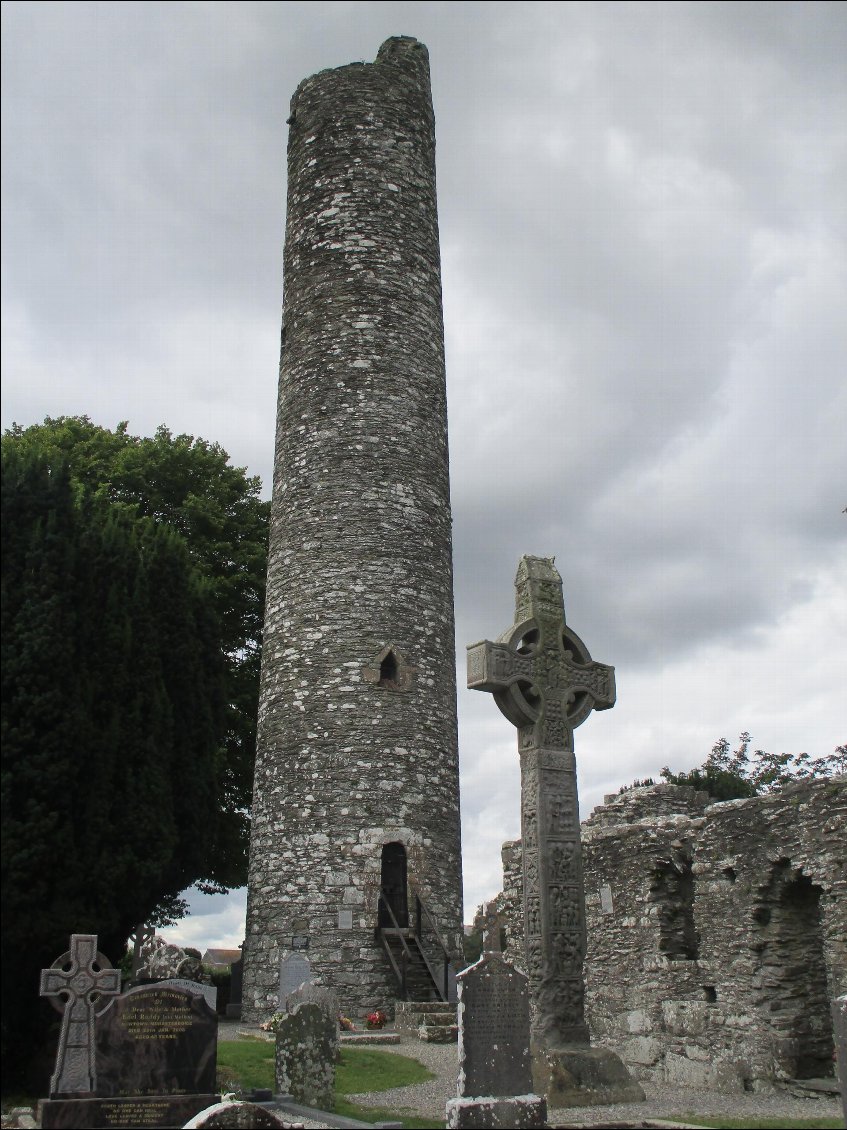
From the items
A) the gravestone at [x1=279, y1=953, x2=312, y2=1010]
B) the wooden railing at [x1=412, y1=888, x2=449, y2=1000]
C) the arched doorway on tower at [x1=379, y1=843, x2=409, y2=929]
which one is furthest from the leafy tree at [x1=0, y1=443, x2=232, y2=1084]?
the wooden railing at [x1=412, y1=888, x2=449, y2=1000]

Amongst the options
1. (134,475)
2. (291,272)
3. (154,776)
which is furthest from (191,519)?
(154,776)

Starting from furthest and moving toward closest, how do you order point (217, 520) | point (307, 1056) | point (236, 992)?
point (217, 520)
point (236, 992)
point (307, 1056)

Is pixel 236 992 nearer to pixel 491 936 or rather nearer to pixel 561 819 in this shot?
pixel 491 936

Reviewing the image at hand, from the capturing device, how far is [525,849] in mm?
9641

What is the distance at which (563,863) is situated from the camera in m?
9.47

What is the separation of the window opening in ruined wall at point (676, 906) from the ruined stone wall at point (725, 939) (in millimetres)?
15

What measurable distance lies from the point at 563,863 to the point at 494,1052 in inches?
76.6

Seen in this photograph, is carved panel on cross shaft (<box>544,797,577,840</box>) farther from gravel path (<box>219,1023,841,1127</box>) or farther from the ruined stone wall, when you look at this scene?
the ruined stone wall

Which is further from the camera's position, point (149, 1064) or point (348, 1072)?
point (348, 1072)

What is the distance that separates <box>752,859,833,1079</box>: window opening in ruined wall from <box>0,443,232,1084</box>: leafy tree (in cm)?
612

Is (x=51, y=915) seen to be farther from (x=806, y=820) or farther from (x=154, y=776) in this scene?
(x=806, y=820)

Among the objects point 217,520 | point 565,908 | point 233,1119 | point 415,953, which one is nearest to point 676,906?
point 565,908

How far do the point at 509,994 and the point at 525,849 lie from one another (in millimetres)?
1605

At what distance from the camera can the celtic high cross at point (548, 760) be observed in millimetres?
9133
